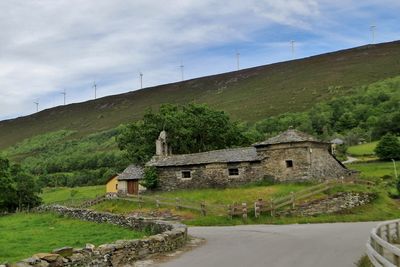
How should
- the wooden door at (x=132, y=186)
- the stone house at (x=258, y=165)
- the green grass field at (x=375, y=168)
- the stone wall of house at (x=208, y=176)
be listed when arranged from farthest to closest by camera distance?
the green grass field at (x=375, y=168)
the wooden door at (x=132, y=186)
the stone wall of house at (x=208, y=176)
the stone house at (x=258, y=165)

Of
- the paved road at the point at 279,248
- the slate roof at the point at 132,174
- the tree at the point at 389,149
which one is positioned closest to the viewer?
the paved road at the point at 279,248

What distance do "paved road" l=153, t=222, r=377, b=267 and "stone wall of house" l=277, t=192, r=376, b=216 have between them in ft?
26.9

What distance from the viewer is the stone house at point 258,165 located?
41.7 metres

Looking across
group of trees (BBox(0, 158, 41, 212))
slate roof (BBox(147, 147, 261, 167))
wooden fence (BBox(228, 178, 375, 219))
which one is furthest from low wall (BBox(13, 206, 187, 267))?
group of trees (BBox(0, 158, 41, 212))

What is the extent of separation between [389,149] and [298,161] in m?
45.1

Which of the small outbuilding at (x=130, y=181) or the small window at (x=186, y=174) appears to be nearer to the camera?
the small window at (x=186, y=174)

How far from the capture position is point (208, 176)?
1809 inches

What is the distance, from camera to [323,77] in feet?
580

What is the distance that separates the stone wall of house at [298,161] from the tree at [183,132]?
20557mm

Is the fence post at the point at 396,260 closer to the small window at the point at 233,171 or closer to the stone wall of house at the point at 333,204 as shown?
the stone wall of house at the point at 333,204

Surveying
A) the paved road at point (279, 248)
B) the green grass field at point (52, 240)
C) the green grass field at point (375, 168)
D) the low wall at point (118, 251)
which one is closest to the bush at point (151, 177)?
the green grass field at point (52, 240)

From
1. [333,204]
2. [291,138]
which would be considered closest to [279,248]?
[333,204]

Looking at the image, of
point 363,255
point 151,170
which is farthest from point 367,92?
point 363,255

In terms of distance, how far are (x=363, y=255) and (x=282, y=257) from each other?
100.0 inches
